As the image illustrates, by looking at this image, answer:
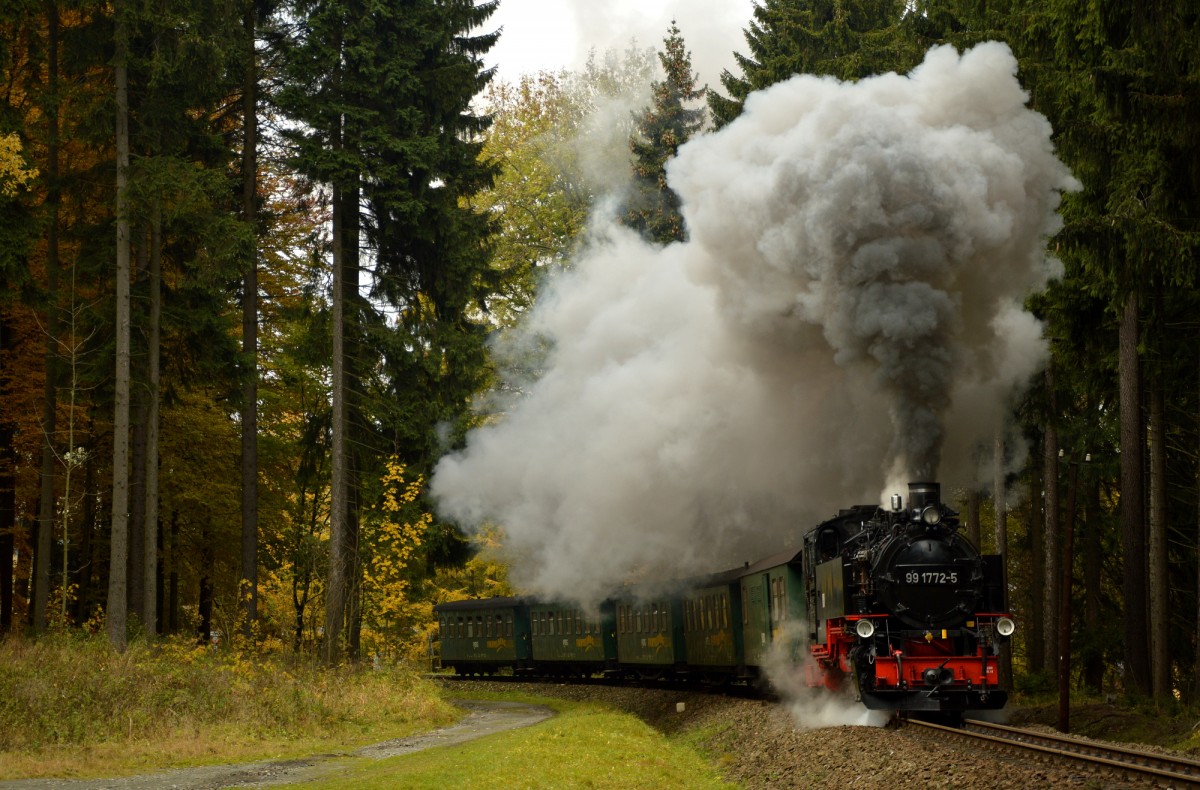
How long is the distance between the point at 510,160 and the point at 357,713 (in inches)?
860

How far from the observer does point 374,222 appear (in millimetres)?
26469

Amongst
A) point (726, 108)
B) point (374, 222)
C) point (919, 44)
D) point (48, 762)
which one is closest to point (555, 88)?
point (726, 108)

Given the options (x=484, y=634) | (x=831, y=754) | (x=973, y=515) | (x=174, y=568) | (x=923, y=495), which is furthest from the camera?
(x=484, y=634)

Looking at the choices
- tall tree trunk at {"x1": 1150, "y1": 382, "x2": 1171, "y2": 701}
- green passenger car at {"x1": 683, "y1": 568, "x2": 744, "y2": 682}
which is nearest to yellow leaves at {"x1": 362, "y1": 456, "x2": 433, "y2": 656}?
green passenger car at {"x1": 683, "y1": 568, "x2": 744, "y2": 682}

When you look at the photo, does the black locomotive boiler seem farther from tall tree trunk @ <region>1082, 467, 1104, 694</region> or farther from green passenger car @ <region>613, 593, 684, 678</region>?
tall tree trunk @ <region>1082, 467, 1104, 694</region>

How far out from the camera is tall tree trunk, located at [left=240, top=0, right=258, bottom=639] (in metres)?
24.1

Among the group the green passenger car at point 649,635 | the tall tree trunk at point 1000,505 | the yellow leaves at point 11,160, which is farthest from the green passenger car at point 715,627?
the yellow leaves at point 11,160

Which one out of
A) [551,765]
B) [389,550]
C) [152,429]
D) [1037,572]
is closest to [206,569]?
[152,429]

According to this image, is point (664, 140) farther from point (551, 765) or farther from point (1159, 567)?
point (551, 765)

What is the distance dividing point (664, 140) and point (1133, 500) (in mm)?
18465

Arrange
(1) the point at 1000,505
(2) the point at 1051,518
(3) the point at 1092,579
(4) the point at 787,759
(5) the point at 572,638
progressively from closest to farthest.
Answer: (4) the point at 787,759 < (1) the point at 1000,505 < (2) the point at 1051,518 < (3) the point at 1092,579 < (5) the point at 572,638

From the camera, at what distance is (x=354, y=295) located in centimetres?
2602

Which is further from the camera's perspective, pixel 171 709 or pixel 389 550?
pixel 389 550

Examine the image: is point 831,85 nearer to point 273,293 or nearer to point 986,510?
point 273,293
